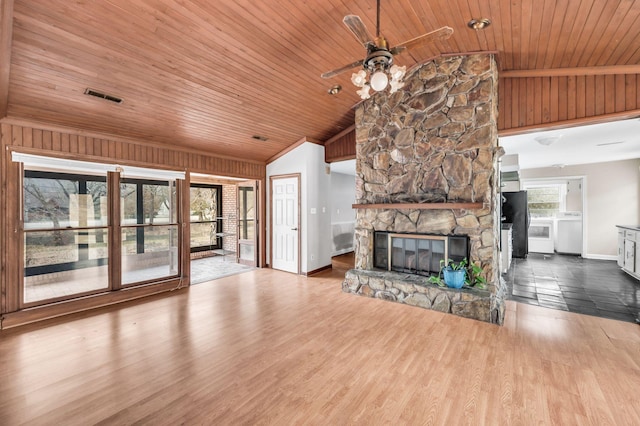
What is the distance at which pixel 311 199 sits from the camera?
19.2 feet

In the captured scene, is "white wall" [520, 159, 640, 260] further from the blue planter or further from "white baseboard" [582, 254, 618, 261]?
the blue planter

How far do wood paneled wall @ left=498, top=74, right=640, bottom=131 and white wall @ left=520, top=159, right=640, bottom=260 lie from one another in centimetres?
500

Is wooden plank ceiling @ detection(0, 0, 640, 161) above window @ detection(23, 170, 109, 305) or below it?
above

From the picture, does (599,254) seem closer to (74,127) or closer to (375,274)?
(375,274)

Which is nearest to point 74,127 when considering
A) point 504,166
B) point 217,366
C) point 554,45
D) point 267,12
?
point 267,12

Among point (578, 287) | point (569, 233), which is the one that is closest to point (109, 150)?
point (578, 287)

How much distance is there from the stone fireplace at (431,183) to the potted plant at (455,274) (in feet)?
0.33

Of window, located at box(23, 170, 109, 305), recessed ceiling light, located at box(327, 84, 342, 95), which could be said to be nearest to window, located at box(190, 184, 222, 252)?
window, located at box(23, 170, 109, 305)

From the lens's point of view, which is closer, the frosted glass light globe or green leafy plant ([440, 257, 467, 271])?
the frosted glass light globe

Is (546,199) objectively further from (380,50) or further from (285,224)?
(380,50)

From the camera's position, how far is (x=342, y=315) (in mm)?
3631

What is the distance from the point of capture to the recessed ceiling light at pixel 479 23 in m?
2.91

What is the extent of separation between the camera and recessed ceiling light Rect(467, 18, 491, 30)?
2.91 meters

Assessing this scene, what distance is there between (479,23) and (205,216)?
24.1 ft
